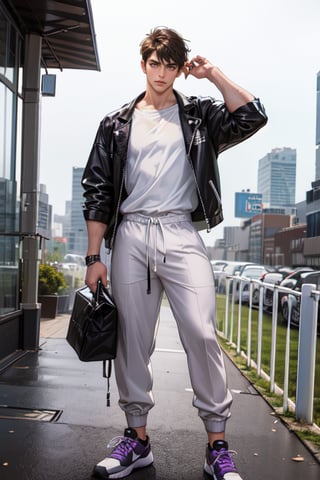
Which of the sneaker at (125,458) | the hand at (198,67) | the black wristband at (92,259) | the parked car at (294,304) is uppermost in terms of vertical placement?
the hand at (198,67)

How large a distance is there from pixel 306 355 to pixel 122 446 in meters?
1.35

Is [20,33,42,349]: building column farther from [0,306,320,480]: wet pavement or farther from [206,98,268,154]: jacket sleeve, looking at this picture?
[206,98,268,154]: jacket sleeve

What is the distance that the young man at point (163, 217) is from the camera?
2.27 metres

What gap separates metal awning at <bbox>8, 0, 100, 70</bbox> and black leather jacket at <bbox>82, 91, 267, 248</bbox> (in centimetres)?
304

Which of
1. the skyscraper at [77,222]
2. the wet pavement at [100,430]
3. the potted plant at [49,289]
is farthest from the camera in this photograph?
the potted plant at [49,289]

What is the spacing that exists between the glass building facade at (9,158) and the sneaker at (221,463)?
124 inches

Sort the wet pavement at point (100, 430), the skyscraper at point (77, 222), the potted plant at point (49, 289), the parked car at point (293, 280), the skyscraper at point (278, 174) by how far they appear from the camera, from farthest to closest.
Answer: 1. the skyscraper at point (278, 174)
2. the potted plant at point (49, 289)
3. the skyscraper at point (77, 222)
4. the parked car at point (293, 280)
5. the wet pavement at point (100, 430)

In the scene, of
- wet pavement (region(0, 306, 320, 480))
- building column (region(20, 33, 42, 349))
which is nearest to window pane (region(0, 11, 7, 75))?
building column (region(20, 33, 42, 349))

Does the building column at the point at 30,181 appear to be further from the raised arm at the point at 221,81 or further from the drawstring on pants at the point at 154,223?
the raised arm at the point at 221,81

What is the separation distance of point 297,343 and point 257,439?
0.71 meters

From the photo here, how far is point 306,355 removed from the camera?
327 cm

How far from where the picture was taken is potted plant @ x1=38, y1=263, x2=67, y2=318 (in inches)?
356

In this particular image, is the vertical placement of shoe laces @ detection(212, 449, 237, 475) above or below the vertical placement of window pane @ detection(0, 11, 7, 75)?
below

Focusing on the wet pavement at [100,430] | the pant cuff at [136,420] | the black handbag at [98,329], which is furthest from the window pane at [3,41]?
the pant cuff at [136,420]
